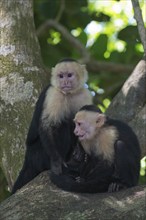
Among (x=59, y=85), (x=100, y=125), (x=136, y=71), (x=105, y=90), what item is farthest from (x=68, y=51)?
(x=100, y=125)

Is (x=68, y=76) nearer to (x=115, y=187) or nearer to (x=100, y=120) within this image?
(x=100, y=120)

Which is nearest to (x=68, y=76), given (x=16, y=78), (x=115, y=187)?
(x=16, y=78)

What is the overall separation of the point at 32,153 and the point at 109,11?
496 centimetres

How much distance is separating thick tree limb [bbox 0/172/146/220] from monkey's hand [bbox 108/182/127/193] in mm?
115

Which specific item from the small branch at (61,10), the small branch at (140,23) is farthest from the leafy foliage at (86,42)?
the small branch at (140,23)

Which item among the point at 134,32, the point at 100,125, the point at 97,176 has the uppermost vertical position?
the point at 134,32

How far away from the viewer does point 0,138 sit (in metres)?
3.98

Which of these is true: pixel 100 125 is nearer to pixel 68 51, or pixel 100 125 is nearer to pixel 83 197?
pixel 83 197

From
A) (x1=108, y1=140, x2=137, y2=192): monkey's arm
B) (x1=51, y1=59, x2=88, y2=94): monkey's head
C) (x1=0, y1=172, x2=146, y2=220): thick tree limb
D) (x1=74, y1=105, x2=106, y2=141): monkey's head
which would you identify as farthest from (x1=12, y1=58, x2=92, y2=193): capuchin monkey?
(x1=0, y1=172, x2=146, y2=220): thick tree limb

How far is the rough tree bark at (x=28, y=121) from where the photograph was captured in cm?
285

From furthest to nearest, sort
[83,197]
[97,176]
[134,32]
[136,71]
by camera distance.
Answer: [134,32] < [136,71] < [97,176] < [83,197]

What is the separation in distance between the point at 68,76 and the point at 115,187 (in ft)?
3.77

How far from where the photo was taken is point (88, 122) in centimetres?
375

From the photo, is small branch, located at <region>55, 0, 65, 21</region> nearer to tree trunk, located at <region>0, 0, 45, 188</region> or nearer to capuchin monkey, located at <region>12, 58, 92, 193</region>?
tree trunk, located at <region>0, 0, 45, 188</region>
